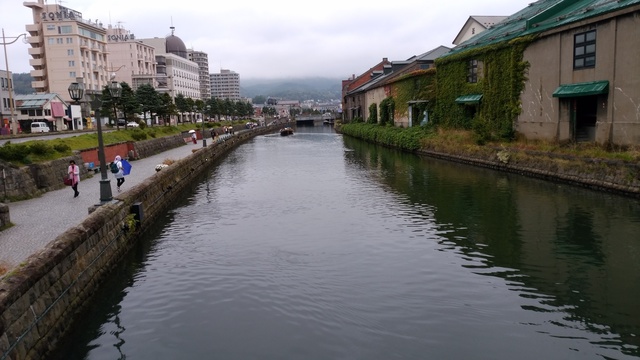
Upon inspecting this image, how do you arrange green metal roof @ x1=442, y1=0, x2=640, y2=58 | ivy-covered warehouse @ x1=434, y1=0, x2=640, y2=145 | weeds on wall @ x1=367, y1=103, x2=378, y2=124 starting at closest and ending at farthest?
1. ivy-covered warehouse @ x1=434, y1=0, x2=640, y2=145
2. green metal roof @ x1=442, y1=0, x2=640, y2=58
3. weeds on wall @ x1=367, y1=103, x2=378, y2=124

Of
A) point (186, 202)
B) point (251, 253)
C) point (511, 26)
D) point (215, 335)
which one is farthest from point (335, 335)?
point (511, 26)

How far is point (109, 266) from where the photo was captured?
14109 millimetres

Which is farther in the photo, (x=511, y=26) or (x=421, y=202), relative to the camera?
(x=511, y=26)

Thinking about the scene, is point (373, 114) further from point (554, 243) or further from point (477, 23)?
point (554, 243)

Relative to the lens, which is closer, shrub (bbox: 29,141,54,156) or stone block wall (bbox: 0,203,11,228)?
stone block wall (bbox: 0,203,11,228)

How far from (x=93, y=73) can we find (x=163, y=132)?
189 ft

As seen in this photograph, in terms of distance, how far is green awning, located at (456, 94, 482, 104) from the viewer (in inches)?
1572

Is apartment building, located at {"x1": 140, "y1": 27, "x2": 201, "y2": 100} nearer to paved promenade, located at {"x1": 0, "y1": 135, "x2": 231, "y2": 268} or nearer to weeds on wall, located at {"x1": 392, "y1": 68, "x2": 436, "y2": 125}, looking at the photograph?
weeds on wall, located at {"x1": 392, "y1": 68, "x2": 436, "y2": 125}

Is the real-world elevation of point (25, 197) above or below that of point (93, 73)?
below

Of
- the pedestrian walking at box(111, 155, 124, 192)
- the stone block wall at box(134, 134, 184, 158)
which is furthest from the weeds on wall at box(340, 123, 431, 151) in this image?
the pedestrian walking at box(111, 155, 124, 192)

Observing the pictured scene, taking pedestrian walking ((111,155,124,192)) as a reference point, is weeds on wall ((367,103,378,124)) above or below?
above

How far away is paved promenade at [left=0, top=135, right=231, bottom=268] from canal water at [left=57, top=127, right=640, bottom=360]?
210 centimetres

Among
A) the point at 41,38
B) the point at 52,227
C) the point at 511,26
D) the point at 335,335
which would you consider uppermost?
the point at 41,38

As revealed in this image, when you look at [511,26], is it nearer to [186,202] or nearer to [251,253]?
[186,202]
